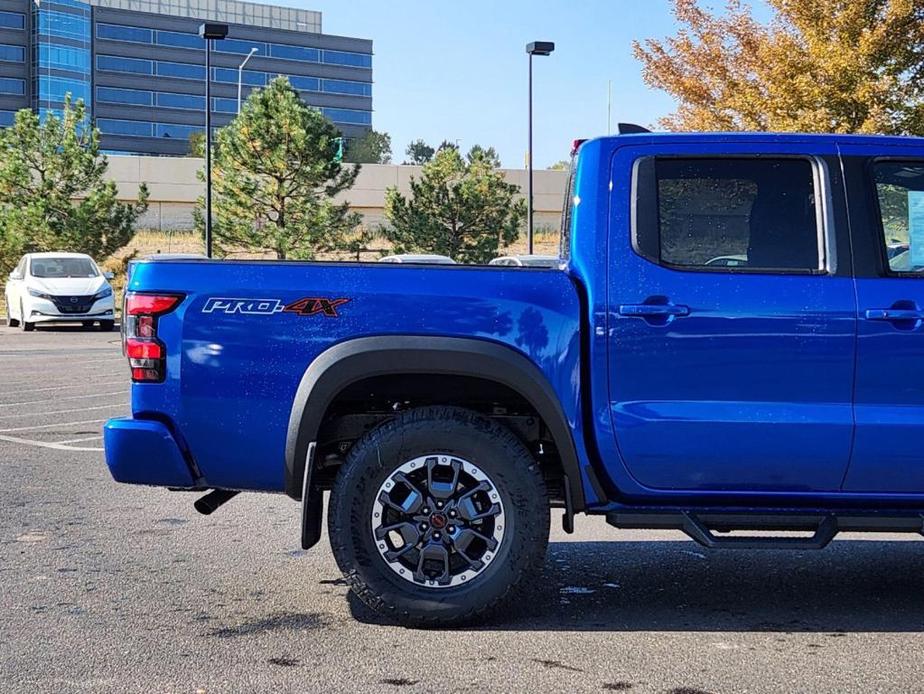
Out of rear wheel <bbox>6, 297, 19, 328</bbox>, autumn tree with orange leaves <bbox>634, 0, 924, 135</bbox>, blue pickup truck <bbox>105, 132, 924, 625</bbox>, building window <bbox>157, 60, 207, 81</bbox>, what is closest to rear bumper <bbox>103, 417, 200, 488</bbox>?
blue pickup truck <bbox>105, 132, 924, 625</bbox>

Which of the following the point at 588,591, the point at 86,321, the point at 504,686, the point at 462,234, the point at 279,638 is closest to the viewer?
the point at 504,686

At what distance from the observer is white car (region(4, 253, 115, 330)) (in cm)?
2627

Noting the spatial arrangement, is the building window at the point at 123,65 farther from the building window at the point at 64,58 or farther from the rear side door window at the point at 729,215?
the rear side door window at the point at 729,215

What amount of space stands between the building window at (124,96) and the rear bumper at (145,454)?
138195 millimetres

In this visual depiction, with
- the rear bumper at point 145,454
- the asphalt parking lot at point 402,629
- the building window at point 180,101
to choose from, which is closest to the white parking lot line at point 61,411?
the asphalt parking lot at point 402,629

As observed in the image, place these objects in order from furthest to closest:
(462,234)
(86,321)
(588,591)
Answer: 1. (462,234)
2. (86,321)
3. (588,591)

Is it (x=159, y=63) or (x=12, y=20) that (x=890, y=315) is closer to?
(x=12, y=20)

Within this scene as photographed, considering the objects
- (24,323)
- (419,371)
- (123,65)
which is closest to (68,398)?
(419,371)

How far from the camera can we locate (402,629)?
197 inches

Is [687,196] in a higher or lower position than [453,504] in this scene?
higher

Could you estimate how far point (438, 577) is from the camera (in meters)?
4.97

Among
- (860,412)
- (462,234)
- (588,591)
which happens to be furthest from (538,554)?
(462,234)

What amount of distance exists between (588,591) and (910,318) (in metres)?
1.81

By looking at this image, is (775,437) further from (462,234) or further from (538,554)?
(462,234)
